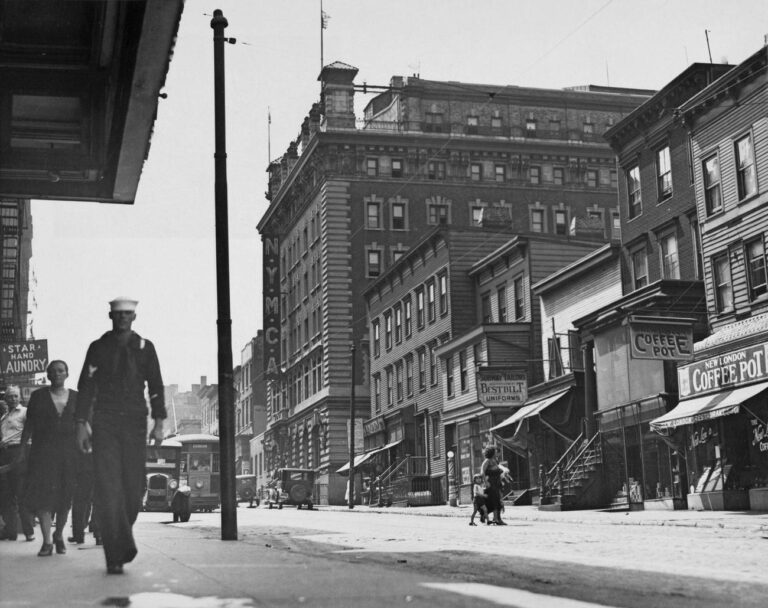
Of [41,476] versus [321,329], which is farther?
[321,329]

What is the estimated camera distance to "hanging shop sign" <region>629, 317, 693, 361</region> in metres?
30.7

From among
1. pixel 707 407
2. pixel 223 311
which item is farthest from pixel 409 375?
pixel 223 311

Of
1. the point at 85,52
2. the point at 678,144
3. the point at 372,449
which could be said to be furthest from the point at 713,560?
the point at 372,449

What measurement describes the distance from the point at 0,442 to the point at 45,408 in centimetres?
278

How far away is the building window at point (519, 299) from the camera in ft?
158

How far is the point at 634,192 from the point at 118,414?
33.4 metres

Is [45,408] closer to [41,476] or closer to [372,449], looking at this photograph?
[41,476]

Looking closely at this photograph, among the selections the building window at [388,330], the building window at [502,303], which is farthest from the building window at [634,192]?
the building window at [388,330]

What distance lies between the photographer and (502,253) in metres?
49.3

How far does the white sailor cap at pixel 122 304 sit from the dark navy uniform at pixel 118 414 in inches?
6.9

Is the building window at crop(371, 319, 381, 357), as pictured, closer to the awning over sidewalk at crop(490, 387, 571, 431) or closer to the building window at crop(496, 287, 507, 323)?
the building window at crop(496, 287, 507, 323)

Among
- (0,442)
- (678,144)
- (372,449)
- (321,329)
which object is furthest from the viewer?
(321,329)

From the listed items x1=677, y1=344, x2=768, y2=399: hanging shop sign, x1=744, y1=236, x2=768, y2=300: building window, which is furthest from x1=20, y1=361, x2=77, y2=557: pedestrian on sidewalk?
x1=744, y1=236, x2=768, y2=300: building window

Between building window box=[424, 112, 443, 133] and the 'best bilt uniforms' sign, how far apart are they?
3564 cm
